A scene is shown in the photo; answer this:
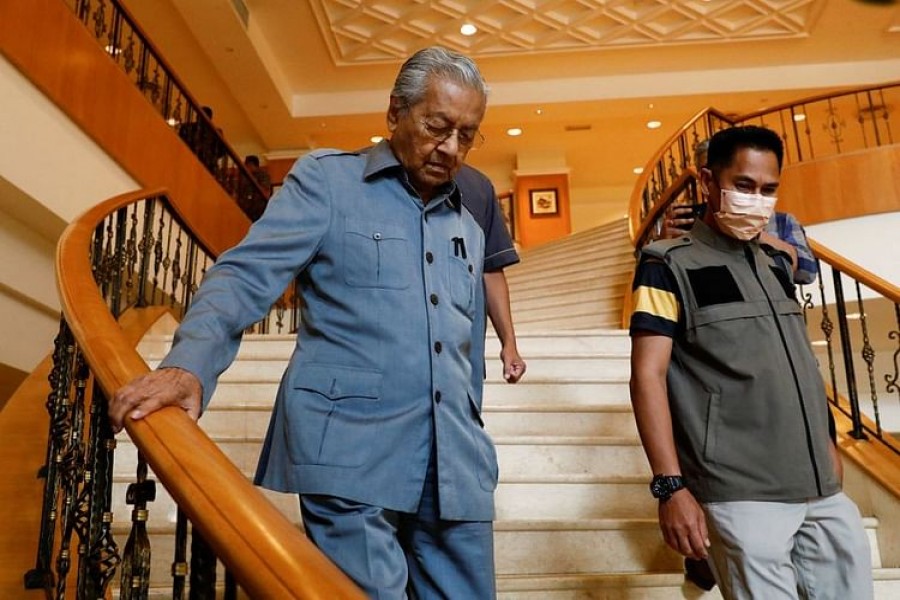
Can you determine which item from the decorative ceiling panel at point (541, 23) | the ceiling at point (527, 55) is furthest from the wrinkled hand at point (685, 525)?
the decorative ceiling panel at point (541, 23)

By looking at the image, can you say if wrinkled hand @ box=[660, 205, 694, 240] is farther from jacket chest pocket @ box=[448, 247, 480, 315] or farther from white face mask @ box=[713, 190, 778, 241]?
jacket chest pocket @ box=[448, 247, 480, 315]

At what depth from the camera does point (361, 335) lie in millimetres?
1180

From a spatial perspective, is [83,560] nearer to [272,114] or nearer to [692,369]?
[692,369]

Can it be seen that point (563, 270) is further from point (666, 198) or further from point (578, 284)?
point (666, 198)

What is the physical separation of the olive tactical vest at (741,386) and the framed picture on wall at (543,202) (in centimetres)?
1197

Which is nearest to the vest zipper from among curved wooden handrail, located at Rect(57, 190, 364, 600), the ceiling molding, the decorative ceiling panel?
curved wooden handrail, located at Rect(57, 190, 364, 600)

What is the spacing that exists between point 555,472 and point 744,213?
4.99ft

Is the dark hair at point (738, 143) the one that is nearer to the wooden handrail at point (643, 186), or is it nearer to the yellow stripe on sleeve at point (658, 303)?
the yellow stripe on sleeve at point (658, 303)

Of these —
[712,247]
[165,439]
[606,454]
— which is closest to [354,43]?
[606,454]

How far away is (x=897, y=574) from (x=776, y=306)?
48.6 inches

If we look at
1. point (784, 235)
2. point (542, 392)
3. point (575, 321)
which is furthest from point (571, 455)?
point (575, 321)

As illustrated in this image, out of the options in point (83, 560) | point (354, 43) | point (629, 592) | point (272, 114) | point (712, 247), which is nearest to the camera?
point (83, 560)

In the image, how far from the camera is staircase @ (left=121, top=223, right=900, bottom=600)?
88.5 inches

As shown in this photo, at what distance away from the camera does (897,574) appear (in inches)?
88.4
